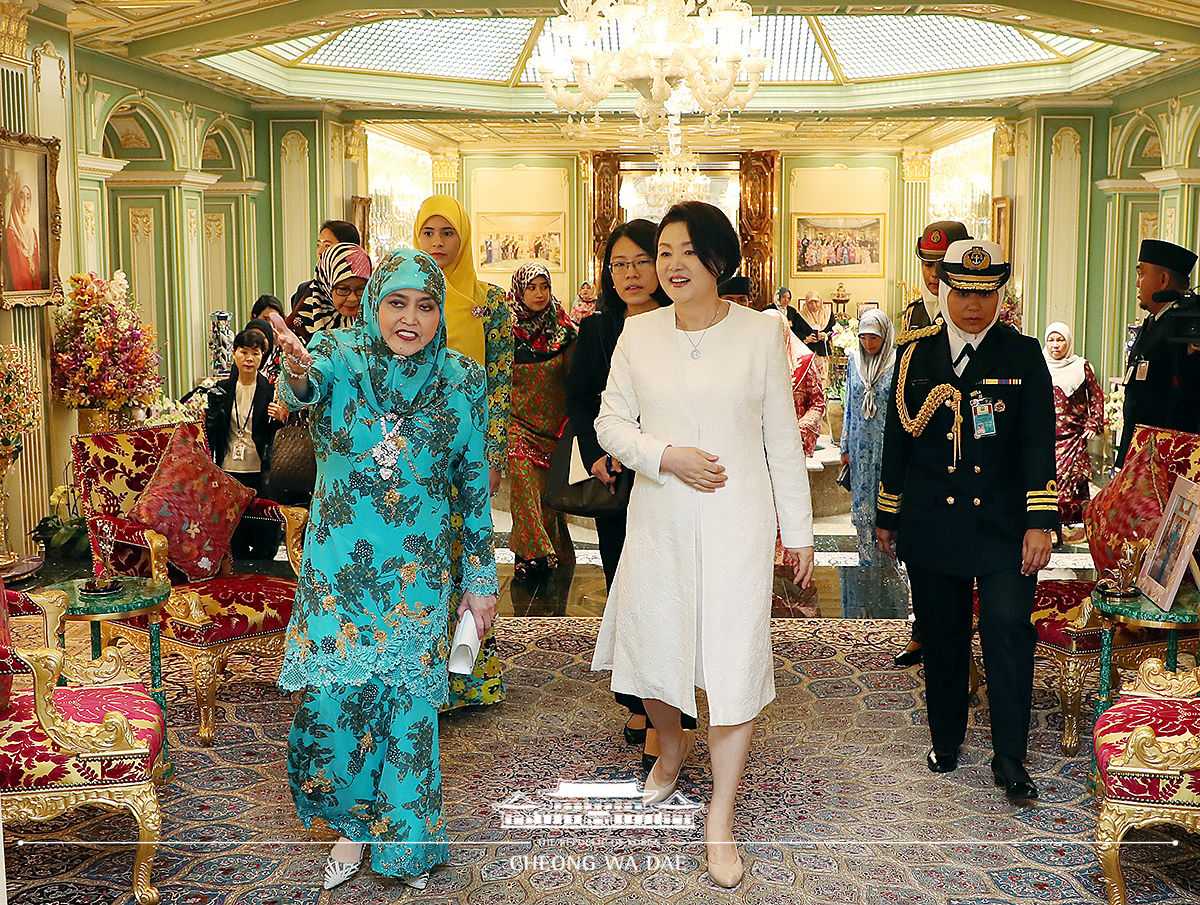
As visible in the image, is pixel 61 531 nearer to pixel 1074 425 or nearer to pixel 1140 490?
pixel 1074 425

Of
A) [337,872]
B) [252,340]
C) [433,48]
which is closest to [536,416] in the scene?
[252,340]

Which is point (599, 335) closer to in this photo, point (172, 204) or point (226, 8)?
point (226, 8)

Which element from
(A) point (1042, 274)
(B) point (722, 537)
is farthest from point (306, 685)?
(A) point (1042, 274)

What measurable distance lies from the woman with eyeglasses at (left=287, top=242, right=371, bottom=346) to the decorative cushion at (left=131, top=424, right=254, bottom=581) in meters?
0.77

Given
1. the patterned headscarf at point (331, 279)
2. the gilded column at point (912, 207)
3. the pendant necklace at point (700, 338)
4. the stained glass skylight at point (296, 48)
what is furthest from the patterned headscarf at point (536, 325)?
the gilded column at point (912, 207)

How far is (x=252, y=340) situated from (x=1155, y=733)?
5.19m

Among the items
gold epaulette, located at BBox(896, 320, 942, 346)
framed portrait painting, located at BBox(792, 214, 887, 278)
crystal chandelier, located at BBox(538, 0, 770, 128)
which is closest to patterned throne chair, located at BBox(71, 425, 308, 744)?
gold epaulette, located at BBox(896, 320, 942, 346)

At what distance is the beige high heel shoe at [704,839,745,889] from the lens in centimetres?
337

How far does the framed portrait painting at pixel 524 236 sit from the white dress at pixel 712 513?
56.4 ft

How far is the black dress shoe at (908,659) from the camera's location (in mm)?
5496

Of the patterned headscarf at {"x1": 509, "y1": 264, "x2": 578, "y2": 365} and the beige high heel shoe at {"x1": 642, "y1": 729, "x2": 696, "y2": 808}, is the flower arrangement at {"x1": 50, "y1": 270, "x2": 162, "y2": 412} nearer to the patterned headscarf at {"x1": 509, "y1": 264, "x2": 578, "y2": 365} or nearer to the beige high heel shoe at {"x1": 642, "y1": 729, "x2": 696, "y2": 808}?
the patterned headscarf at {"x1": 509, "y1": 264, "x2": 578, "y2": 365}

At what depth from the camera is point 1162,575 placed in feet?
12.6

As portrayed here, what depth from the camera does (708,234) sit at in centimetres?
344

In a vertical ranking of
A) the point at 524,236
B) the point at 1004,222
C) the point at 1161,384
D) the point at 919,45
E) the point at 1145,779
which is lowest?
the point at 1145,779
